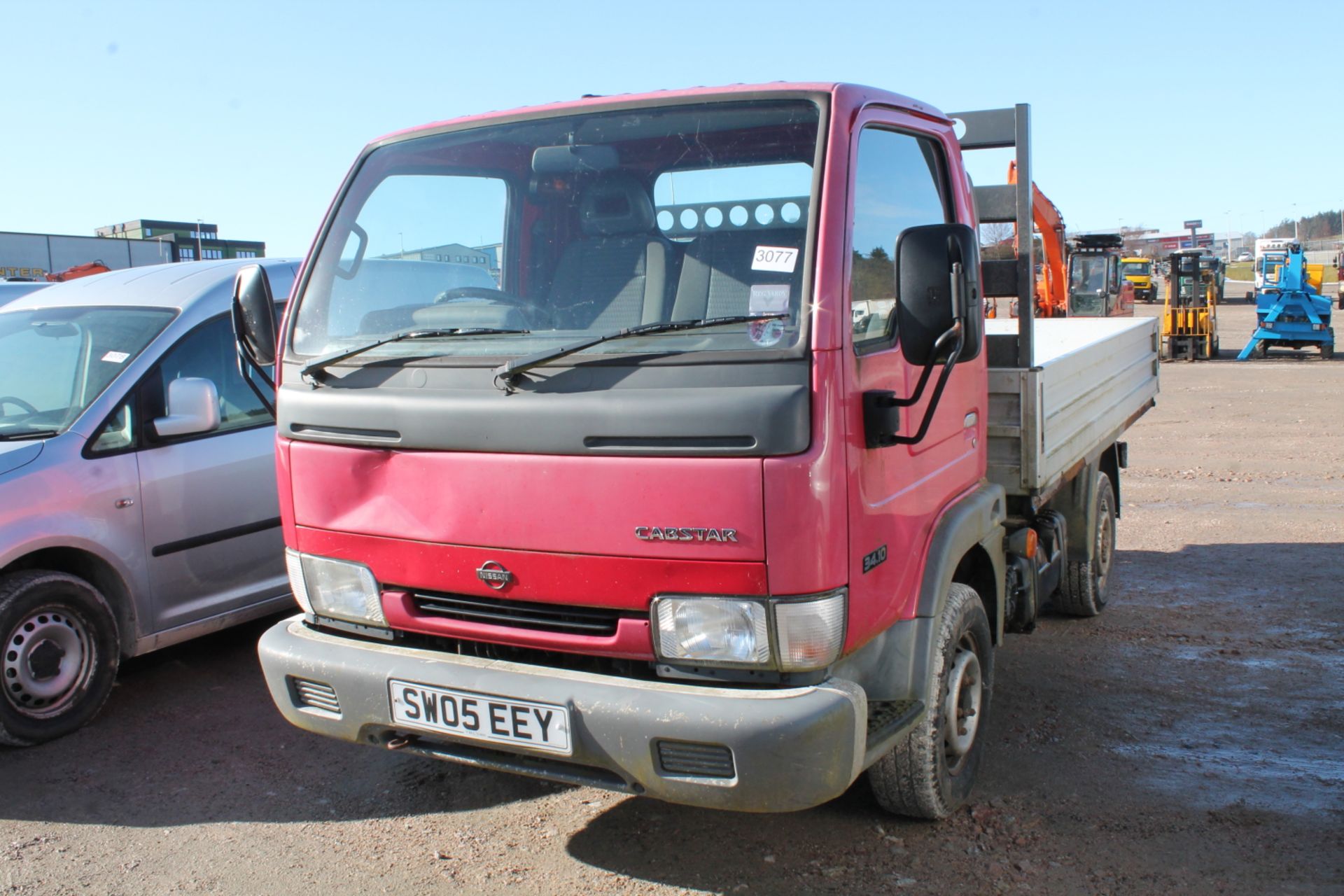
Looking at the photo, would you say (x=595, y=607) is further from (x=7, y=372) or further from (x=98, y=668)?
(x=7, y=372)

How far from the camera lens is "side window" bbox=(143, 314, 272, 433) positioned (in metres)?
4.71

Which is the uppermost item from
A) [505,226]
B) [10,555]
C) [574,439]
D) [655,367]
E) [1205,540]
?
[505,226]

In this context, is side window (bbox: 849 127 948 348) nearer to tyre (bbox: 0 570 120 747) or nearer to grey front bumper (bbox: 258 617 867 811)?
grey front bumper (bbox: 258 617 867 811)

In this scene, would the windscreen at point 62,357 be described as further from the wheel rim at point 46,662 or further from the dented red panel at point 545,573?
the dented red panel at point 545,573

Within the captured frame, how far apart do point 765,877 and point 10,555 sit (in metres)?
2.99

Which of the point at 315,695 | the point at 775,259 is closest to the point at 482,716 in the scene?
the point at 315,695

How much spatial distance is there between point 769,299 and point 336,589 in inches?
60.0

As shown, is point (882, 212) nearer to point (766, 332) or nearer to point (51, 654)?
point (766, 332)

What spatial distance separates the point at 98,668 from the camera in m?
4.47

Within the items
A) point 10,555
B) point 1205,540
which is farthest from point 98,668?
point 1205,540

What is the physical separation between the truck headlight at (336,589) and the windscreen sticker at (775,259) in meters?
1.38

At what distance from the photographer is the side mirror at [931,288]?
275 cm

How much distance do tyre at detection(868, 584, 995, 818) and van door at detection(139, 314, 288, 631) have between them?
2988mm

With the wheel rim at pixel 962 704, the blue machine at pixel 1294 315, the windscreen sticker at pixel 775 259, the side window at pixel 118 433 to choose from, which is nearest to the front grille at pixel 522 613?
the windscreen sticker at pixel 775 259
